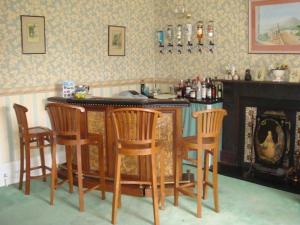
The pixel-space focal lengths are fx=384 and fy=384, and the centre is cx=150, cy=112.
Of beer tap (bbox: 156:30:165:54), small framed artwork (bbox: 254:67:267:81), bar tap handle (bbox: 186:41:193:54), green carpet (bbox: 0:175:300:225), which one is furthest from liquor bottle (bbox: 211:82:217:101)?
green carpet (bbox: 0:175:300:225)

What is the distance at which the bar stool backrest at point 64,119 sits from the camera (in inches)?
141

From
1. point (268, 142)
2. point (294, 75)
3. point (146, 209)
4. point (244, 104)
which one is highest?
point (294, 75)

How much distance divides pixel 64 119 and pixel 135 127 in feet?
2.63

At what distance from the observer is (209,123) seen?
345 centimetres

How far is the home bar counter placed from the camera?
3852 mm

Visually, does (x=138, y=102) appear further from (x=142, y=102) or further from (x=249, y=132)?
(x=249, y=132)

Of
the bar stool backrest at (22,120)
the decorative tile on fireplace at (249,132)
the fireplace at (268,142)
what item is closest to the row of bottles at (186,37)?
the decorative tile on fireplace at (249,132)

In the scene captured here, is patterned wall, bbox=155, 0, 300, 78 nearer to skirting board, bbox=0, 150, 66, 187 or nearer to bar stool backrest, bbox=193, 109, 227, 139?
bar stool backrest, bbox=193, 109, 227, 139

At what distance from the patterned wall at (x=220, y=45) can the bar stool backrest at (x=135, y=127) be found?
7.40ft

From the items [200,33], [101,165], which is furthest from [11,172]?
[200,33]

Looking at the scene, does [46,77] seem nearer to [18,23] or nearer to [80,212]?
[18,23]

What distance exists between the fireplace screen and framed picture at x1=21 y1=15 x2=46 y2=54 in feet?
9.43

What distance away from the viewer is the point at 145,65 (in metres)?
6.10

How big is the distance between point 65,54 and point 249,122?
255 cm
